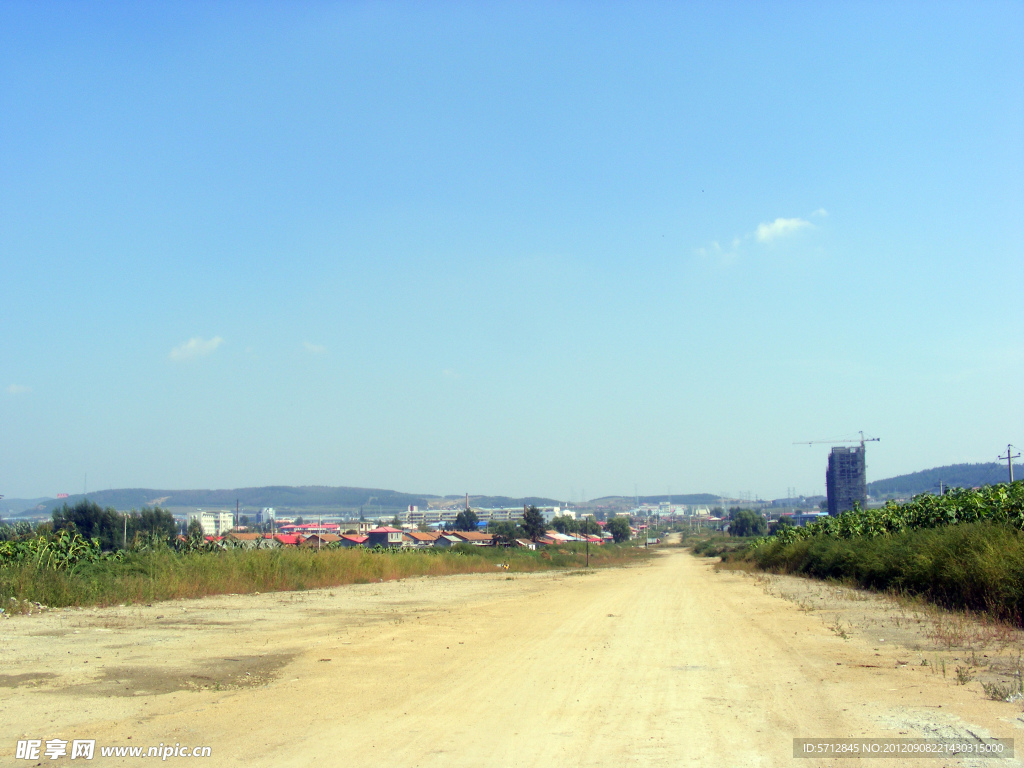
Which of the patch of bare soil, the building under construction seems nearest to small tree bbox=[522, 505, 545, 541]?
the building under construction

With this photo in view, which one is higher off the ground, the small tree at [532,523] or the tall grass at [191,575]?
the tall grass at [191,575]

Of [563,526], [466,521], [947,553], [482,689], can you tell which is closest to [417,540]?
[466,521]

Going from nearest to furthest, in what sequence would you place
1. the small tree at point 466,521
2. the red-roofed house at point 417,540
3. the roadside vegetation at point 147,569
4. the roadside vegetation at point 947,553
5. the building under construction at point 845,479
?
the roadside vegetation at point 947,553
the roadside vegetation at point 147,569
the red-roofed house at point 417,540
the building under construction at point 845,479
the small tree at point 466,521

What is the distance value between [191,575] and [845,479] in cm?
13417

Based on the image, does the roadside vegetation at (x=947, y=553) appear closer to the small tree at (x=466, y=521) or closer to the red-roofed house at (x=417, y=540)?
the red-roofed house at (x=417, y=540)

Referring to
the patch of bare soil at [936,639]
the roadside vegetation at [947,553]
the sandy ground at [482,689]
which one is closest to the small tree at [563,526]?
the roadside vegetation at [947,553]

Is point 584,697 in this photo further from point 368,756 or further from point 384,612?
point 384,612

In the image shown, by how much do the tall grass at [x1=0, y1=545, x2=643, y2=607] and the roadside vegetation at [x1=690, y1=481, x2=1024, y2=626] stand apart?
21.2 m

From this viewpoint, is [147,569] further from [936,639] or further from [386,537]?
[386,537]

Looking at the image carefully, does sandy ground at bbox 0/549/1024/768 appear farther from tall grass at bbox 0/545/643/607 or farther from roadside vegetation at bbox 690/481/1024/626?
tall grass at bbox 0/545/643/607

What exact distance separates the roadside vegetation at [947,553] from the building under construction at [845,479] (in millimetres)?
106764

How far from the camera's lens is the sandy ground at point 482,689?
22.2 feet

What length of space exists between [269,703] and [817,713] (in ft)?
20.2

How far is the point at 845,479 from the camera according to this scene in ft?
446
